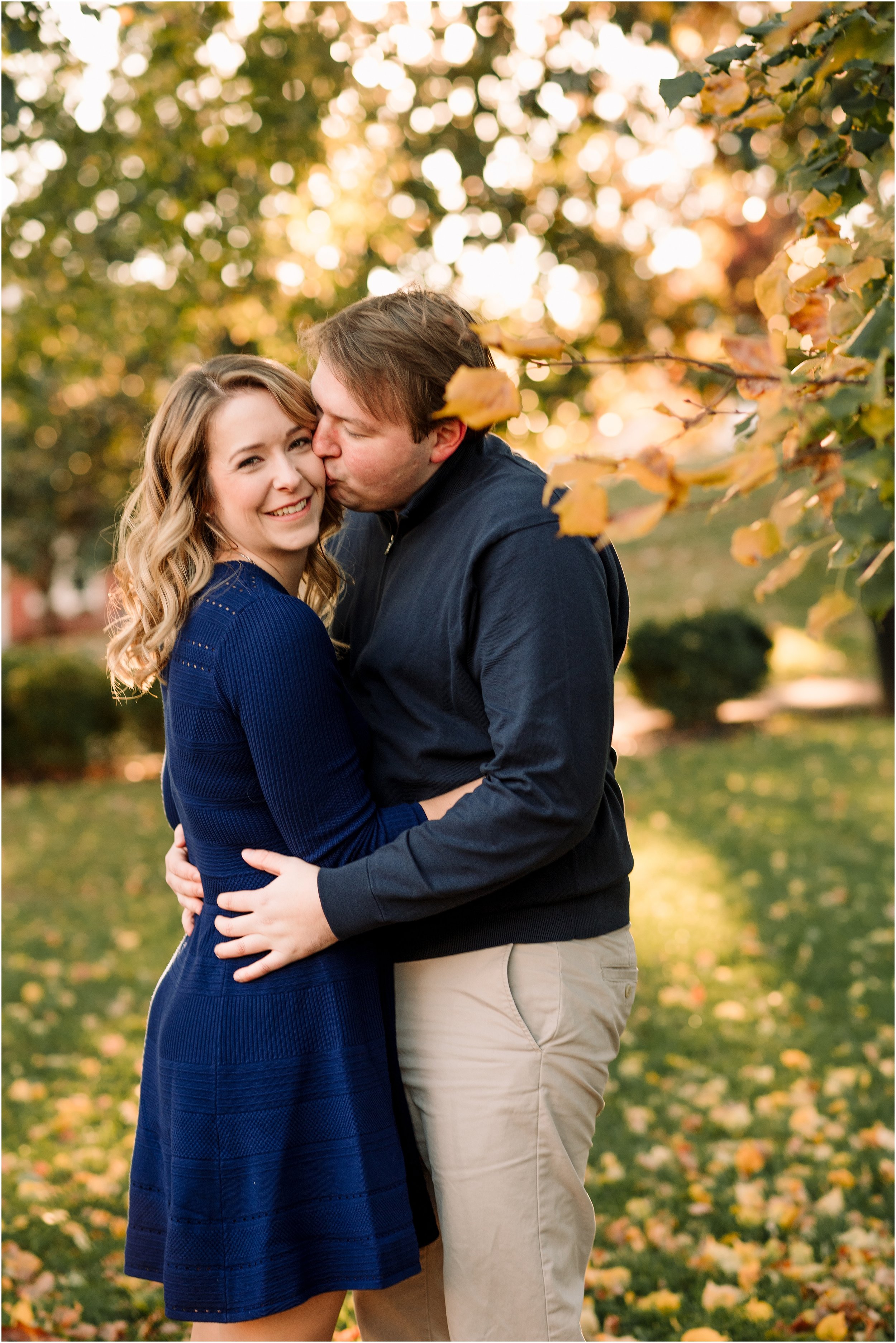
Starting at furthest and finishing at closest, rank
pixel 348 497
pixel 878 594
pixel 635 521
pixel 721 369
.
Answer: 1. pixel 348 497
2. pixel 878 594
3. pixel 721 369
4. pixel 635 521

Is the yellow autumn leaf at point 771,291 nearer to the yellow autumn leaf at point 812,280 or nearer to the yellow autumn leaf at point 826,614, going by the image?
the yellow autumn leaf at point 812,280

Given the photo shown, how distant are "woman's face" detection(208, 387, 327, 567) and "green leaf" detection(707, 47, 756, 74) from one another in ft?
3.30

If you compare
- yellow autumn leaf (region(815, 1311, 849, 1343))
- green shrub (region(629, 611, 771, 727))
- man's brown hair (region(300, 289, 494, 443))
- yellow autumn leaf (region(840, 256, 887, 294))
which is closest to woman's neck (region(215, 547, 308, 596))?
man's brown hair (region(300, 289, 494, 443))

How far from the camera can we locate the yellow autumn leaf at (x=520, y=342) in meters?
1.29

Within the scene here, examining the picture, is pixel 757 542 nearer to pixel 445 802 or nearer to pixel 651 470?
pixel 651 470

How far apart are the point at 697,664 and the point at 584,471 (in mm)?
11016

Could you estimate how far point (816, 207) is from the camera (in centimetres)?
178

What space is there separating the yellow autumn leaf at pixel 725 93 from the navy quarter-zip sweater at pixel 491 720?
27.9 inches

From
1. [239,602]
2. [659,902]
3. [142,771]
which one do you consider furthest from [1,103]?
[142,771]

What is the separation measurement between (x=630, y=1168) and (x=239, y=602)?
3030mm

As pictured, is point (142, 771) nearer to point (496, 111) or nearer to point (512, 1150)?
point (496, 111)

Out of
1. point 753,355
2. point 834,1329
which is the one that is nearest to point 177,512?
point 753,355

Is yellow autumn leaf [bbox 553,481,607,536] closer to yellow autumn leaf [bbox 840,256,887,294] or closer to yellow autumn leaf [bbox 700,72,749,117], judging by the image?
yellow autumn leaf [bbox 840,256,887,294]

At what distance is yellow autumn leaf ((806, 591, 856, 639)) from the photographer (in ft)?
4.66
